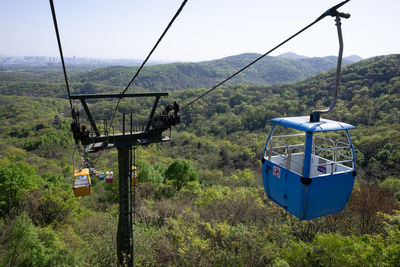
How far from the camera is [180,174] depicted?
30.2m

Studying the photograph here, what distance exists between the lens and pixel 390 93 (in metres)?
62.6

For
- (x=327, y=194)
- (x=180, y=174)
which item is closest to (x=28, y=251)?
(x=327, y=194)

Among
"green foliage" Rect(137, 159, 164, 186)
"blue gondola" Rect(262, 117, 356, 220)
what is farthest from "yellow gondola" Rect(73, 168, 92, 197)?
"green foliage" Rect(137, 159, 164, 186)

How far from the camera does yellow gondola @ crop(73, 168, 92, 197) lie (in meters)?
8.81

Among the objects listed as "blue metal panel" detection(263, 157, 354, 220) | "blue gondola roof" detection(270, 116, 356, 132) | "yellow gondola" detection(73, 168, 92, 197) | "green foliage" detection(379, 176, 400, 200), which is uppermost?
"blue gondola roof" detection(270, 116, 356, 132)

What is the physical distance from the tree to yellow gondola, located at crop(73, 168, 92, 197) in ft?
66.9

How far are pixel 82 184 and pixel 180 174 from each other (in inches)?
850

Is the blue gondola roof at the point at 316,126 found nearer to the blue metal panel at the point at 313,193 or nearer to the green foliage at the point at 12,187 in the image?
the blue metal panel at the point at 313,193

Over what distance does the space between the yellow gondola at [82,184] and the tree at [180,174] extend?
20.4 meters

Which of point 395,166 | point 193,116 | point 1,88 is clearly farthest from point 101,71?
point 395,166

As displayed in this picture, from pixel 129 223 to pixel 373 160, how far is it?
40.8 meters

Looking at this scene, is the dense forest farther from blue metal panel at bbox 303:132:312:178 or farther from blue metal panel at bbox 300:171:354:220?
blue metal panel at bbox 303:132:312:178

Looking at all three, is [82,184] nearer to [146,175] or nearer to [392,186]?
[146,175]

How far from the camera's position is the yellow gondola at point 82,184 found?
8812mm
